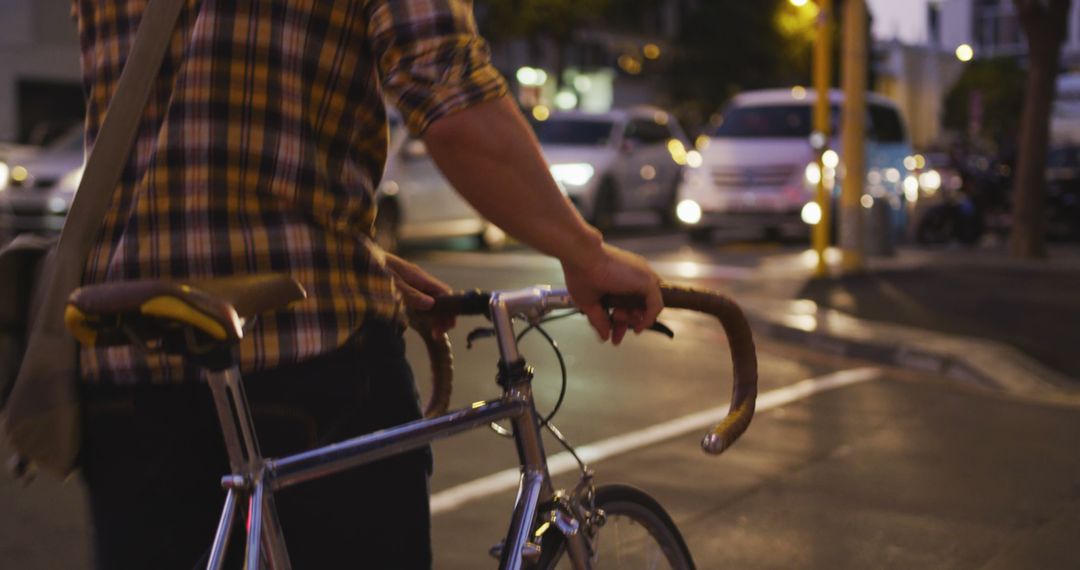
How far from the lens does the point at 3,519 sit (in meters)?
5.33

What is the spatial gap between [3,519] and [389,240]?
10997 millimetres

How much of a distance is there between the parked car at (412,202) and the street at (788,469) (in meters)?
6.75

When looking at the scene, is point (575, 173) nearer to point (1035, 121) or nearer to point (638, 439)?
point (1035, 121)

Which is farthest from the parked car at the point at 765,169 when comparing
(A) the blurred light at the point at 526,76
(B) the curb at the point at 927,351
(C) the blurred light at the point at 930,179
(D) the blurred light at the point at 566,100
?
(A) the blurred light at the point at 526,76

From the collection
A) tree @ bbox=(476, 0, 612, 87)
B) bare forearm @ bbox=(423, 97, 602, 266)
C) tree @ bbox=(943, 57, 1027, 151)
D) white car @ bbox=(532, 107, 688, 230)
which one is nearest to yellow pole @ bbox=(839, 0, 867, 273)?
white car @ bbox=(532, 107, 688, 230)

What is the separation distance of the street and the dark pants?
1.23m

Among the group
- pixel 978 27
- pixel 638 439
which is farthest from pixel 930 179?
pixel 978 27

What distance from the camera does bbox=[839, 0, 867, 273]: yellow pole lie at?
14.5 metres

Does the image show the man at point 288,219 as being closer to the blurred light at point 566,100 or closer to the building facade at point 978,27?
the blurred light at point 566,100

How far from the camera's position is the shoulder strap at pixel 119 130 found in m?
1.99

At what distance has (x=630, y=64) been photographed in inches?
2303

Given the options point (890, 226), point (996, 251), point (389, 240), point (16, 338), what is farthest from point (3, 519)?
point (996, 251)

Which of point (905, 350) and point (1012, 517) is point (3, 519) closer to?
point (1012, 517)

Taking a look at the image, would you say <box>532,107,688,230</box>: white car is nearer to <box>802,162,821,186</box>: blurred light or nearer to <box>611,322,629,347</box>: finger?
<box>802,162,821,186</box>: blurred light
